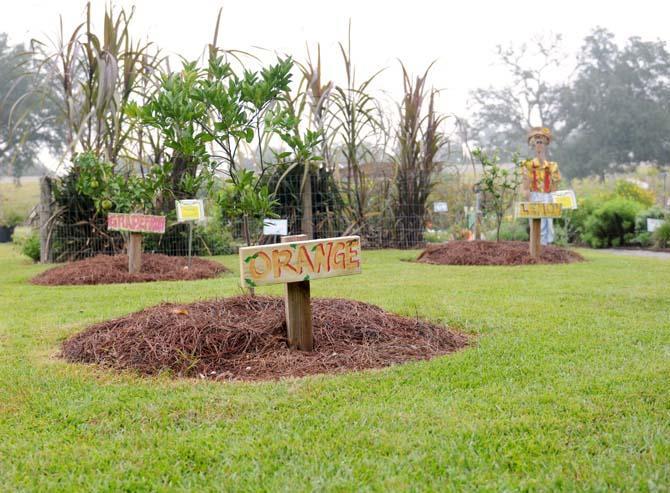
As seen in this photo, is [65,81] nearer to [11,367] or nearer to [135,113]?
[135,113]

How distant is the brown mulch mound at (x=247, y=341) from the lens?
3395 millimetres

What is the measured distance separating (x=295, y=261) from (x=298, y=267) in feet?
0.11

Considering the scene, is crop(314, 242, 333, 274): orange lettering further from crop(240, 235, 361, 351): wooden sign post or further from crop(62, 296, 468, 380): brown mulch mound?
crop(62, 296, 468, 380): brown mulch mound

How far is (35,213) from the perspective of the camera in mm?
Answer: 10648

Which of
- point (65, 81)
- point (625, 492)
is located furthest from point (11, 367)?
point (65, 81)

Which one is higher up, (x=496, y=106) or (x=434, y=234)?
(x=496, y=106)

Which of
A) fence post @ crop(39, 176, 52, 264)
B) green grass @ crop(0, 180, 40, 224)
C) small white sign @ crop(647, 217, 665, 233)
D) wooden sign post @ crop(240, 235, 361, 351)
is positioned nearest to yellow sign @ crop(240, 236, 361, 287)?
wooden sign post @ crop(240, 235, 361, 351)

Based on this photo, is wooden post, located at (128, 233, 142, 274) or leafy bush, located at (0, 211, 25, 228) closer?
wooden post, located at (128, 233, 142, 274)

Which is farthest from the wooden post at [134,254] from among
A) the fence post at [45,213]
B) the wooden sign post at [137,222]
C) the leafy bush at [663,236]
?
the leafy bush at [663,236]

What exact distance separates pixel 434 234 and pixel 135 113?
45.8 ft

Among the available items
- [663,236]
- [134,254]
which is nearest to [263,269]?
[134,254]

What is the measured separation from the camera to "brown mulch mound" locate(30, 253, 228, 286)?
7.53 metres

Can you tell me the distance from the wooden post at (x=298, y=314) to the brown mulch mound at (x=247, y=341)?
0.07 metres

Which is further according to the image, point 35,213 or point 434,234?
point 434,234
